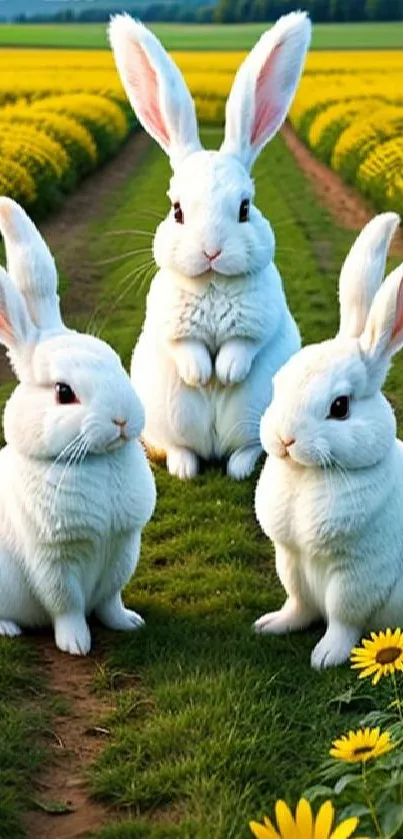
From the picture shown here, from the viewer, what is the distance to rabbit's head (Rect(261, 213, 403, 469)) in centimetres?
415

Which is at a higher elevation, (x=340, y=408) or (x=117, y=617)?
(x=340, y=408)

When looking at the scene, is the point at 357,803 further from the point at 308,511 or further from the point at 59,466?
the point at 59,466

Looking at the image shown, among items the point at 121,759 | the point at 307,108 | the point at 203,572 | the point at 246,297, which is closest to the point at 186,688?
the point at 121,759

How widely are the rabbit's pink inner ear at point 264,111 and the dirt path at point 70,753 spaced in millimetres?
2581

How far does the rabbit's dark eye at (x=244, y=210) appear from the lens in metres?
5.92

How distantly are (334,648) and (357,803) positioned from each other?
4.77 ft

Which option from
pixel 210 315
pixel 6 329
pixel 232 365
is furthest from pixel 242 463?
pixel 6 329

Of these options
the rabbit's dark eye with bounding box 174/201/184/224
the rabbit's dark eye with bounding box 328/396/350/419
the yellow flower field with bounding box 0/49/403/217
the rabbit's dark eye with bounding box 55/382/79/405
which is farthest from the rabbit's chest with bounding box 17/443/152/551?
the yellow flower field with bounding box 0/49/403/217

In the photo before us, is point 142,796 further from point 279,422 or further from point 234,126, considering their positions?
point 234,126

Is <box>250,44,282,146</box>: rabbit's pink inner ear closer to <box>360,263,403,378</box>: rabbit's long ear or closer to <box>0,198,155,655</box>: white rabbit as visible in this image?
<box>0,198,155,655</box>: white rabbit

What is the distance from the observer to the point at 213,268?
19.3ft

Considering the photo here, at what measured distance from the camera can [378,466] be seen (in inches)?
168

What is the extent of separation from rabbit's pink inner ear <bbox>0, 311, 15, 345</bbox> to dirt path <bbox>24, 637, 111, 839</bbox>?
105 centimetres

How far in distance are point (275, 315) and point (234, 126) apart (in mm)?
840
